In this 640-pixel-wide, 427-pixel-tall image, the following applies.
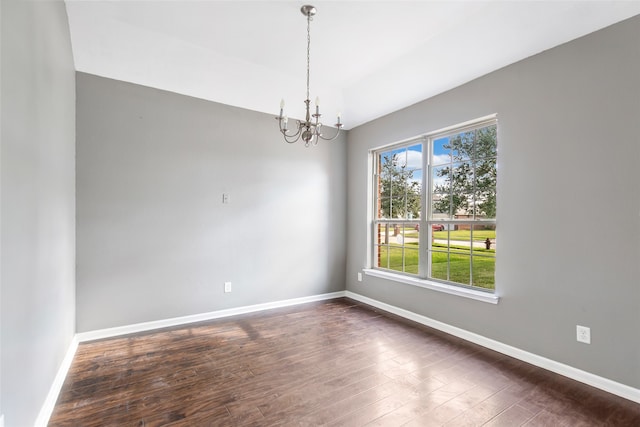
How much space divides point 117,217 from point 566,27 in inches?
172

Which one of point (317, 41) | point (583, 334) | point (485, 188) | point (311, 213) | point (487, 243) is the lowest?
point (583, 334)

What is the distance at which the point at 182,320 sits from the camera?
3516 millimetres

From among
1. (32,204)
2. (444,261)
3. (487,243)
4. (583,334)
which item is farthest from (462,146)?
(32,204)

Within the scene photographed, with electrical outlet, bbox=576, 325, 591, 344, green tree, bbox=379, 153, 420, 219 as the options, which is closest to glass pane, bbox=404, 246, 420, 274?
green tree, bbox=379, 153, 420, 219

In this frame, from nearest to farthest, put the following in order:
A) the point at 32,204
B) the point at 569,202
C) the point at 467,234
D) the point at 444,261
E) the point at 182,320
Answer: the point at 32,204 < the point at 569,202 < the point at 467,234 < the point at 182,320 < the point at 444,261

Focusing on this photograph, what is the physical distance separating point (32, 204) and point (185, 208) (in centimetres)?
189

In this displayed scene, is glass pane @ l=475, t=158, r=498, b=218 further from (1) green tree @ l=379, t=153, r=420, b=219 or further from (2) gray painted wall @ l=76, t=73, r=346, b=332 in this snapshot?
(2) gray painted wall @ l=76, t=73, r=346, b=332

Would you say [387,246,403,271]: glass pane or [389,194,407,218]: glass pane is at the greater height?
[389,194,407,218]: glass pane

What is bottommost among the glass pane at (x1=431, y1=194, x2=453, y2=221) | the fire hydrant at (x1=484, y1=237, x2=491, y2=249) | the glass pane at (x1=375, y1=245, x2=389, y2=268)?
the glass pane at (x1=375, y1=245, x2=389, y2=268)

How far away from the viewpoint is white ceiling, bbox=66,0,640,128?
2.52 m

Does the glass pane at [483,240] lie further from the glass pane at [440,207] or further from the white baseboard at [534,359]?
the white baseboard at [534,359]

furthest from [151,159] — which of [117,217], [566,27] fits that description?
[566,27]

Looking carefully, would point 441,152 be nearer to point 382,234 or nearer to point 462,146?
point 462,146

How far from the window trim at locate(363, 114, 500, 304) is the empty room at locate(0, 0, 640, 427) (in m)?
0.03
